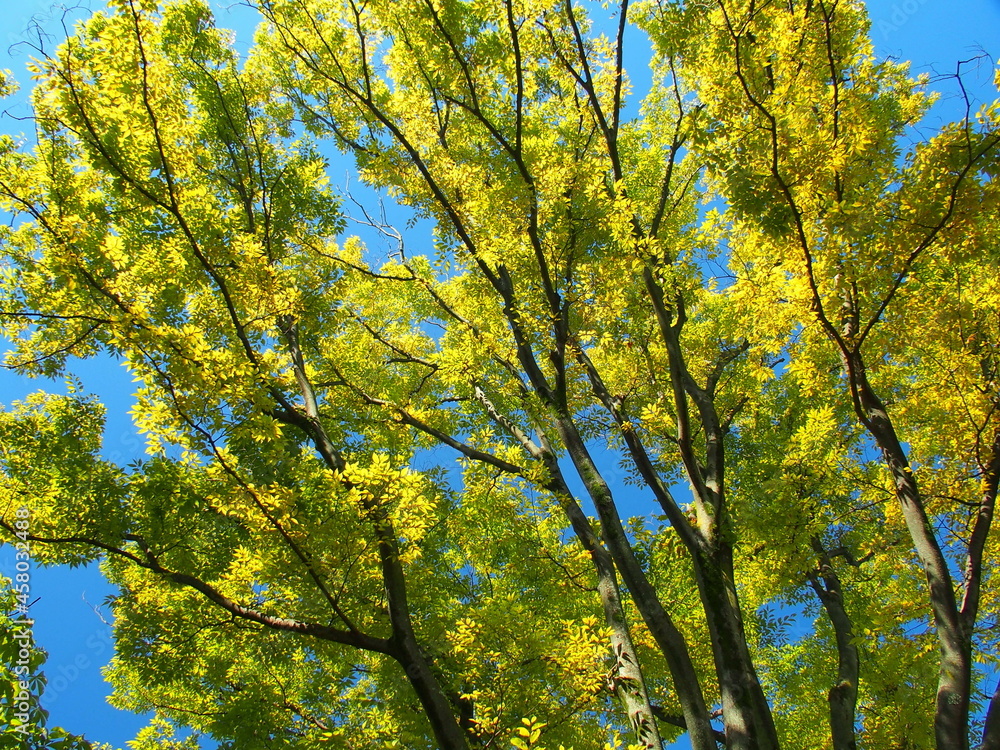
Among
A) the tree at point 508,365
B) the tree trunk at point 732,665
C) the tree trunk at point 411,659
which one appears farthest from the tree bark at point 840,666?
the tree trunk at point 411,659

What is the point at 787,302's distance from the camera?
18.0 ft

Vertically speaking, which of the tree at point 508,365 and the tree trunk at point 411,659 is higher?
the tree at point 508,365

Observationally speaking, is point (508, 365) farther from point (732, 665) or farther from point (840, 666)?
point (840, 666)

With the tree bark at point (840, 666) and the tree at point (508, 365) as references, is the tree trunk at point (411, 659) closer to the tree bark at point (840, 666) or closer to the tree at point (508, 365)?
the tree at point (508, 365)

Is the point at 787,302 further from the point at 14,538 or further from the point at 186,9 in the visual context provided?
the point at 186,9

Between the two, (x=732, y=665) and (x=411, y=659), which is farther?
(x=732, y=665)

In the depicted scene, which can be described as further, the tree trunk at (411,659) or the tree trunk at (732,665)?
the tree trunk at (732,665)

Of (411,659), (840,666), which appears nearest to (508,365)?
(411,659)

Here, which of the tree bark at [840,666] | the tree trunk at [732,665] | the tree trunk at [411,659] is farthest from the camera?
the tree bark at [840,666]

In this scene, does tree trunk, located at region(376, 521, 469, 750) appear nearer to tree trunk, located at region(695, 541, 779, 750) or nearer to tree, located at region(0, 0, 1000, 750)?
tree, located at region(0, 0, 1000, 750)

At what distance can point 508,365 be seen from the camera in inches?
310

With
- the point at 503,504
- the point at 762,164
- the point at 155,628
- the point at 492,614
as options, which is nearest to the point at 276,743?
the point at 155,628

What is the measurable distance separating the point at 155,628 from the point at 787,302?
22.8ft

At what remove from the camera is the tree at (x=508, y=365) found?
4.43m
